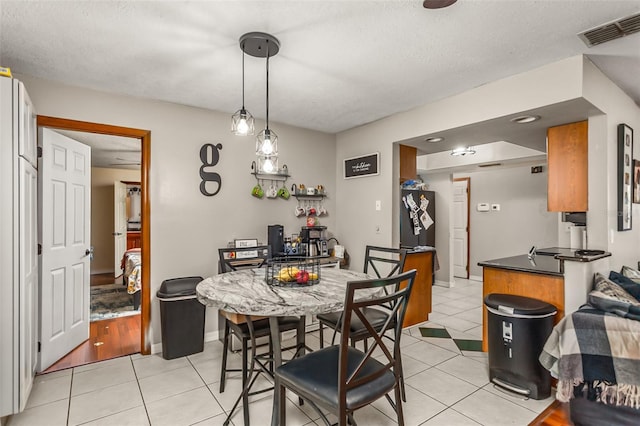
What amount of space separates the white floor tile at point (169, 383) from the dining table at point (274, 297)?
0.96 m

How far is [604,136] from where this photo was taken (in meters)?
2.66

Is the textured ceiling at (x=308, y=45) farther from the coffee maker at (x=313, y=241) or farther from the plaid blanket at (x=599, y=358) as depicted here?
the plaid blanket at (x=599, y=358)

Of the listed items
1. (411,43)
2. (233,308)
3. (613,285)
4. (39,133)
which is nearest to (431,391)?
(613,285)

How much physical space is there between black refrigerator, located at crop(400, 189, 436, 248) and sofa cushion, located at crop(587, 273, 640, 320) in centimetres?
203

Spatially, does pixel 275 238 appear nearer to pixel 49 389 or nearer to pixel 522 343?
pixel 49 389

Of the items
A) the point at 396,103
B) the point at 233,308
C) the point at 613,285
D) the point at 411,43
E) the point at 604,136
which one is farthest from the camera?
the point at 396,103

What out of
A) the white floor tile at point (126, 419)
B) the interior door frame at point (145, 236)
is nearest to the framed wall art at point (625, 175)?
the white floor tile at point (126, 419)

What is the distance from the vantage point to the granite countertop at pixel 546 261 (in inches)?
93.4

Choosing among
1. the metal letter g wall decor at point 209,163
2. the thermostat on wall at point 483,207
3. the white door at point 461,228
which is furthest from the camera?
the white door at point 461,228

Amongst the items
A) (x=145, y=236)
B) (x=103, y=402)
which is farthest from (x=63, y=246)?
(x=103, y=402)

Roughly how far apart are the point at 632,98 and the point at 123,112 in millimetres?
4867

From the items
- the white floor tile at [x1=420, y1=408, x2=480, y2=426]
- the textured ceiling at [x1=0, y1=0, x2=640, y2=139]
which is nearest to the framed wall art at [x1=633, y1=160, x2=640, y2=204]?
the textured ceiling at [x1=0, y1=0, x2=640, y2=139]

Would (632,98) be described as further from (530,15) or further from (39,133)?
(39,133)

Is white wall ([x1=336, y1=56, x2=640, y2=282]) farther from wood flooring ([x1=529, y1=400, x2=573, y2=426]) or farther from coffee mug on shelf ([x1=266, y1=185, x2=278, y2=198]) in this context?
wood flooring ([x1=529, y1=400, x2=573, y2=426])
